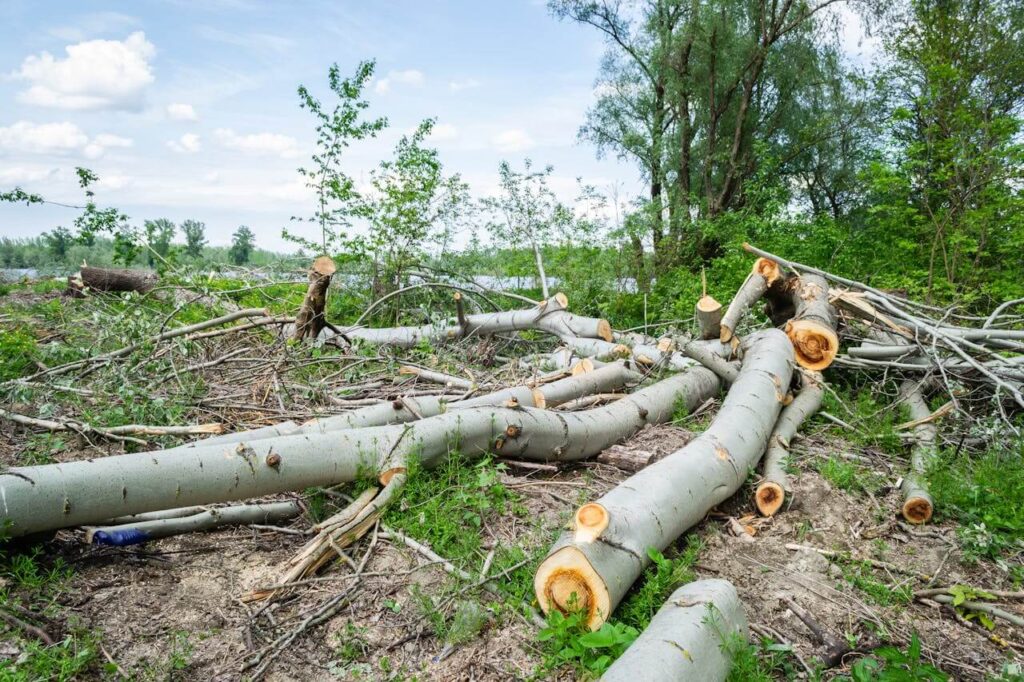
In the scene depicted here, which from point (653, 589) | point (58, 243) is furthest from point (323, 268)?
point (58, 243)

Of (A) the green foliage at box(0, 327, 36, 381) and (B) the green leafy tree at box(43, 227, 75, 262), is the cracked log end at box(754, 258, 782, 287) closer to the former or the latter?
(A) the green foliage at box(0, 327, 36, 381)

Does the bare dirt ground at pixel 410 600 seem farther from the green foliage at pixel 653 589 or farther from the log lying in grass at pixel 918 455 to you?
the green foliage at pixel 653 589

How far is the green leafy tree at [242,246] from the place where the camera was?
13.8m

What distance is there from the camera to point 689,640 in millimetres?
2348

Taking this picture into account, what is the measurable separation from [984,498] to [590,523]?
2.75 m

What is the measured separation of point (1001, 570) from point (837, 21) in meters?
14.9

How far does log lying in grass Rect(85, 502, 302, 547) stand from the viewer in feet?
11.0

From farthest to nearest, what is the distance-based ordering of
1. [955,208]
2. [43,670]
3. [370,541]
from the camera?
[955,208]
[370,541]
[43,670]

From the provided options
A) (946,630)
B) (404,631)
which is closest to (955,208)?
(946,630)

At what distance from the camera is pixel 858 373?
20.0ft

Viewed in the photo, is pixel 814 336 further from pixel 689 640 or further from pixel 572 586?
pixel 689 640

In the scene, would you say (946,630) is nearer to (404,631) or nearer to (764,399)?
(764,399)

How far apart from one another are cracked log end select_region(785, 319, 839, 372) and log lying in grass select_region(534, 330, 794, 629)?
2.72ft

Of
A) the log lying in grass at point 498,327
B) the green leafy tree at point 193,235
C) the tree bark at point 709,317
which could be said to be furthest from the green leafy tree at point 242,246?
the tree bark at point 709,317
